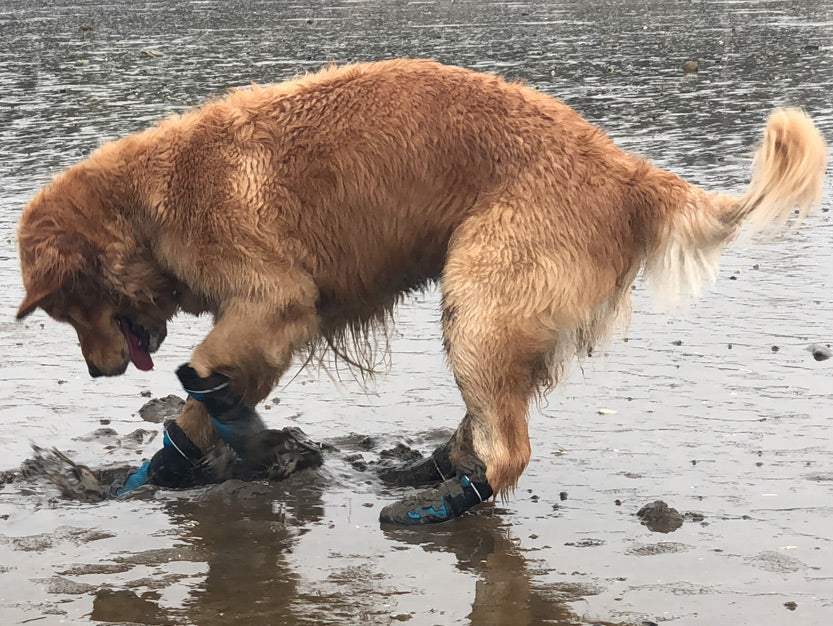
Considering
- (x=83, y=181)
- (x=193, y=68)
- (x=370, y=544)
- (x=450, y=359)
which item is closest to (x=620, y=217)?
(x=450, y=359)

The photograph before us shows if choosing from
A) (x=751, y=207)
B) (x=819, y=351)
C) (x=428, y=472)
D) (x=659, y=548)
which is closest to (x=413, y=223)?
(x=428, y=472)

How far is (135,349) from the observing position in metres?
5.60

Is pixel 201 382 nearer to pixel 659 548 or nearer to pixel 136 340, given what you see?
pixel 136 340

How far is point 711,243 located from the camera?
5.08 meters

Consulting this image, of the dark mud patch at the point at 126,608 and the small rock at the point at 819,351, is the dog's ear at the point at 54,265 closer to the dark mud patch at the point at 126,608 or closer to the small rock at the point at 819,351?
the dark mud patch at the point at 126,608

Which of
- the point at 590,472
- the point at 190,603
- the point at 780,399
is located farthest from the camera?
the point at 780,399

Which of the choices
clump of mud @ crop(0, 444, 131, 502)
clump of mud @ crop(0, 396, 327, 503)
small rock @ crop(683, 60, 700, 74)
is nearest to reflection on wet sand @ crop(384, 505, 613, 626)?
clump of mud @ crop(0, 396, 327, 503)

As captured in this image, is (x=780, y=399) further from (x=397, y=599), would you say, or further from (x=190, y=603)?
(x=190, y=603)

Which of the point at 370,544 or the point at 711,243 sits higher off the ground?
the point at 711,243

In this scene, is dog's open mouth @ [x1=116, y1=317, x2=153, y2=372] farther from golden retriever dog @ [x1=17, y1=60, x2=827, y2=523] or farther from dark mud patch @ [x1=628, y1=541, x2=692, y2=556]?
dark mud patch @ [x1=628, y1=541, x2=692, y2=556]

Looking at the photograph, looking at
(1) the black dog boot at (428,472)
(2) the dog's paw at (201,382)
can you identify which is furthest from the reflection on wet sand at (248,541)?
(2) the dog's paw at (201,382)

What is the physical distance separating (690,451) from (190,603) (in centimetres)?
251

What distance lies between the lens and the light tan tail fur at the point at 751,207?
4883 mm

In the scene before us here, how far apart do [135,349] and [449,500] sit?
1.60 meters
